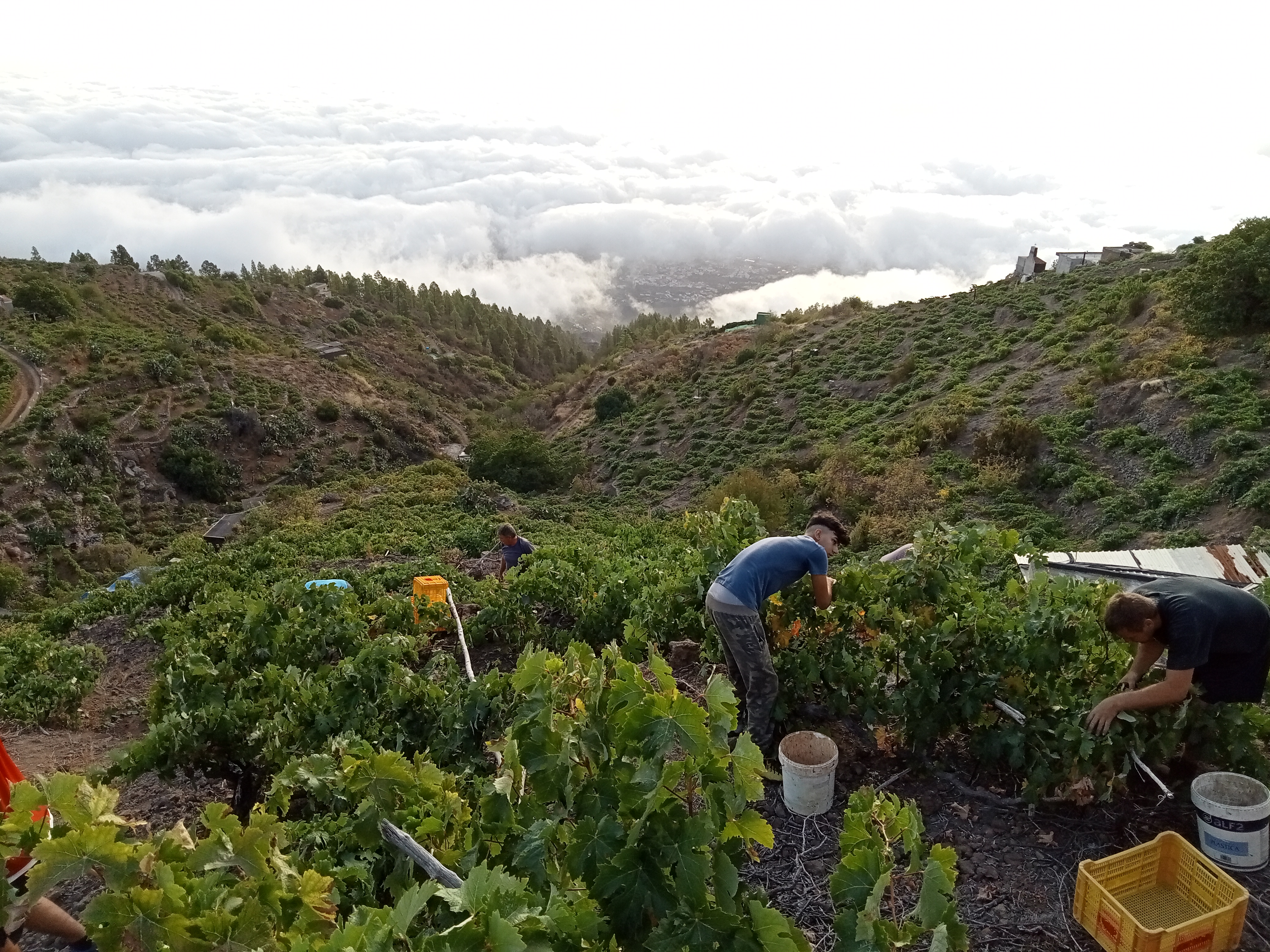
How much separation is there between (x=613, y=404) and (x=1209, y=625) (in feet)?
118

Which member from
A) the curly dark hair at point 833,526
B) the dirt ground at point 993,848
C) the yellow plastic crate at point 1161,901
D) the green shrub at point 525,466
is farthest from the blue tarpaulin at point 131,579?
the yellow plastic crate at point 1161,901

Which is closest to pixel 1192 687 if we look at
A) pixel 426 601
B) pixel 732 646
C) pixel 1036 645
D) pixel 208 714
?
pixel 1036 645

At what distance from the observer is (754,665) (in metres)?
4.80

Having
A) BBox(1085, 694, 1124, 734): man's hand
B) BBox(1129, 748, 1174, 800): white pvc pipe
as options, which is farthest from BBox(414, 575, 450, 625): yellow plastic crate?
BBox(1129, 748, 1174, 800): white pvc pipe

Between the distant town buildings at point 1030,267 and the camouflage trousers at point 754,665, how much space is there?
35.6 metres

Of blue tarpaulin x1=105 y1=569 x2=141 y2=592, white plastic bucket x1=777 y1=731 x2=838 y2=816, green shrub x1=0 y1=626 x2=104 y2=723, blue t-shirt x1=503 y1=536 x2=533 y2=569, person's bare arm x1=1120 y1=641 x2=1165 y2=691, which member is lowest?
blue tarpaulin x1=105 y1=569 x2=141 y2=592

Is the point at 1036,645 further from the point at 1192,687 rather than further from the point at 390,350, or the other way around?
the point at 390,350

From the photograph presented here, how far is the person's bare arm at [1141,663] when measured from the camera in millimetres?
3998

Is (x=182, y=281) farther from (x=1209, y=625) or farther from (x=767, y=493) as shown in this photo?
(x=1209, y=625)

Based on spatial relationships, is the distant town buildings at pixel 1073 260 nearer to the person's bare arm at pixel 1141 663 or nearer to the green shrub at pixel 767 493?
the green shrub at pixel 767 493

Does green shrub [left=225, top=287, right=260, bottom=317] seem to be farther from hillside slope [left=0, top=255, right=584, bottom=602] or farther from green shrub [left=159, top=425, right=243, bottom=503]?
green shrub [left=159, top=425, right=243, bottom=503]

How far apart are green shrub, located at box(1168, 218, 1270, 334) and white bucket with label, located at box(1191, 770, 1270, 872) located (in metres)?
17.3

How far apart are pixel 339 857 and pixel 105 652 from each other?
33.5 feet

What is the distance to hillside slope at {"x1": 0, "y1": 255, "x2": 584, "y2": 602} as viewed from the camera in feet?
96.9
